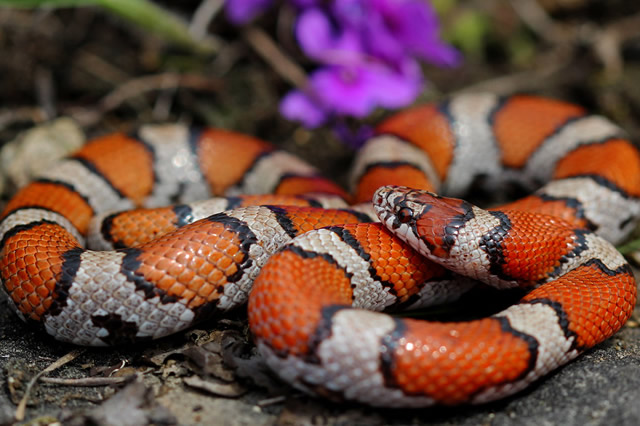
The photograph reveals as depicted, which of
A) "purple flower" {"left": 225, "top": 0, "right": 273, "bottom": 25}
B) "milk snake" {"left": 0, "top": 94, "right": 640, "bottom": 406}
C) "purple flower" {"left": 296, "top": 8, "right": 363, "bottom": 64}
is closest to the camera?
"milk snake" {"left": 0, "top": 94, "right": 640, "bottom": 406}

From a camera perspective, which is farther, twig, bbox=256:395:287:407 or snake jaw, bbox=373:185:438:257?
snake jaw, bbox=373:185:438:257

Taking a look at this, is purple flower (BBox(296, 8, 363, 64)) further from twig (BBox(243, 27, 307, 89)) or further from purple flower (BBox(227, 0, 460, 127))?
twig (BBox(243, 27, 307, 89))

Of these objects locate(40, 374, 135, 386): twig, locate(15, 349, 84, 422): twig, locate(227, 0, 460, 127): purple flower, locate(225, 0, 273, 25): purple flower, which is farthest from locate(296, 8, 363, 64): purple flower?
locate(40, 374, 135, 386): twig

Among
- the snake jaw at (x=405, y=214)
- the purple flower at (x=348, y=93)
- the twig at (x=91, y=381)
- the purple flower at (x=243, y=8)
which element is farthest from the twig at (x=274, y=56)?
the twig at (x=91, y=381)

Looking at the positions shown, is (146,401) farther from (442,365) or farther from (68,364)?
(442,365)

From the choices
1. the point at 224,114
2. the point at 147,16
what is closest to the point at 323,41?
the point at 224,114

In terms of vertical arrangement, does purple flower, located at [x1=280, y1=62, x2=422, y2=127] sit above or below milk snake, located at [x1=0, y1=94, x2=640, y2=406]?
above

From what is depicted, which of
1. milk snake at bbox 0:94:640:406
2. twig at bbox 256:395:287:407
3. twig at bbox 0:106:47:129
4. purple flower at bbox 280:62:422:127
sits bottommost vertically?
twig at bbox 256:395:287:407

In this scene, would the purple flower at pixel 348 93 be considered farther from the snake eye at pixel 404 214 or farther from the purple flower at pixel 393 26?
the snake eye at pixel 404 214
